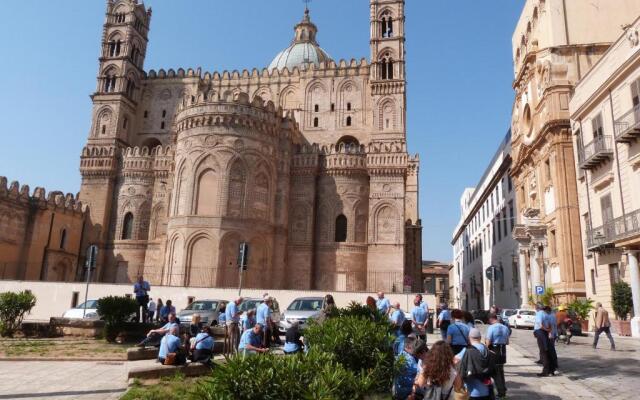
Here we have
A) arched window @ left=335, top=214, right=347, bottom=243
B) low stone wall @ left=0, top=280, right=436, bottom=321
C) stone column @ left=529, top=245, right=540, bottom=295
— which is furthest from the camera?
arched window @ left=335, top=214, right=347, bottom=243

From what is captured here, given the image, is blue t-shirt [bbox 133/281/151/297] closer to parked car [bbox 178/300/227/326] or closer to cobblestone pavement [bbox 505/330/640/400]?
parked car [bbox 178/300/227/326]

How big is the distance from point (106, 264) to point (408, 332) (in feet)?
115

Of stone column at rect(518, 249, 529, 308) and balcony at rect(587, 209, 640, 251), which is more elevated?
balcony at rect(587, 209, 640, 251)

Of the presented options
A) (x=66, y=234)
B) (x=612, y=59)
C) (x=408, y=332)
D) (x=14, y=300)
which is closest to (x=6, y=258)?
(x=66, y=234)

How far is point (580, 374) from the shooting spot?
1055 centimetres

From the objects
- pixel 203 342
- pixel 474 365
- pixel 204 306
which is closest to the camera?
pixel 474 365

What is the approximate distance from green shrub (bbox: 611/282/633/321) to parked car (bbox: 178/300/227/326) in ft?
51.2

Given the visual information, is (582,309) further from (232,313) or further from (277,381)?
(277,381)

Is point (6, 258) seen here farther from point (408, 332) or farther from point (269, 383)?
point (269, 383)

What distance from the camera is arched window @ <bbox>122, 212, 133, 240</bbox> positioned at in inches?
1500

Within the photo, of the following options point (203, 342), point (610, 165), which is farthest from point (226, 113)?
point (203, 342)

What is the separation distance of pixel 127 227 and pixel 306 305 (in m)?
26.2

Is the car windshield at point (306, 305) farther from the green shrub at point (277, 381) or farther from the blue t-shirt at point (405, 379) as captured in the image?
the green shrub at point (277, 381)

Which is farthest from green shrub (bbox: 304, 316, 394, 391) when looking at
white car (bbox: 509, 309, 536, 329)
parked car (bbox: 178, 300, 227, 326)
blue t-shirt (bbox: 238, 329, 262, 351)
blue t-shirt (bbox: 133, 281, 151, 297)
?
white car (bbox: 509, 309, 536, 329)
